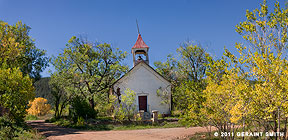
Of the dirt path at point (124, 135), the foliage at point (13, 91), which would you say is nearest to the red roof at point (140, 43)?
the dirt path at point (124, 135)

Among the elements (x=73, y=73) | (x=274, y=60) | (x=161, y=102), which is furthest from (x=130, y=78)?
(x=274, y=60)

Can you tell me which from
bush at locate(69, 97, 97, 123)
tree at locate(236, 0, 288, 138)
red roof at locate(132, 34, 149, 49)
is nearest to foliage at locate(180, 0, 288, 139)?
tree at locate(236, 0, 288, 138)

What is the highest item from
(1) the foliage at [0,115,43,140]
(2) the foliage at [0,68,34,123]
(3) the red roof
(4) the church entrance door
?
(3) the red roof

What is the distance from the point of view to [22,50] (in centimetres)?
2097

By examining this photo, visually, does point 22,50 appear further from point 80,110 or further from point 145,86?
point 145,86

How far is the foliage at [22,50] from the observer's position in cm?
1828

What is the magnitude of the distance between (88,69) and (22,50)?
6.27 meters

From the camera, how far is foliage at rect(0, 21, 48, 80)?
18.3 meters

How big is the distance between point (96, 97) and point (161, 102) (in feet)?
23.5

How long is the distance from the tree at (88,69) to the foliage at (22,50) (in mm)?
3446

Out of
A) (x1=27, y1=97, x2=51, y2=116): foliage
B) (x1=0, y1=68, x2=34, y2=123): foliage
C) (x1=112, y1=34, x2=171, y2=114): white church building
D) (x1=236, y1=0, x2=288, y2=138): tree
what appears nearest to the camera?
Result: (x1=236, y1=0, x2=288, y2=138): tree

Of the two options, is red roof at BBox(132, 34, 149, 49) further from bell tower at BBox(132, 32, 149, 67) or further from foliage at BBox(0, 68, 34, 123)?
foliage at BBox(0, 68, 34, 123)

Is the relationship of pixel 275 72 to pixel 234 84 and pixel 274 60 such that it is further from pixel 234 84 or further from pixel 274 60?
pixel 234 84

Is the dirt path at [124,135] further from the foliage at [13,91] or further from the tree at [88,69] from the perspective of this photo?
the tree at [88,69]
